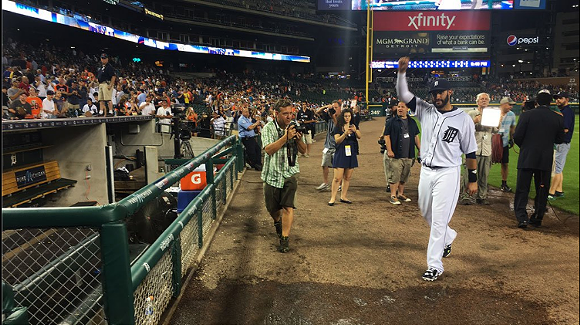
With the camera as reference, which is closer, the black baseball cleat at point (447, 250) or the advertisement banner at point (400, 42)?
the black baseball cleat at point (447, 250)

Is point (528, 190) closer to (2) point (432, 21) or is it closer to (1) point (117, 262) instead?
(1) point (117, 262)

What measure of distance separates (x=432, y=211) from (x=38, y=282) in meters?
3.36

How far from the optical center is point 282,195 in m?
4.67

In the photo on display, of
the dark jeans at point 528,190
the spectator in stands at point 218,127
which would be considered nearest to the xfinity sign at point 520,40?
the spectator in stands at point 218,127

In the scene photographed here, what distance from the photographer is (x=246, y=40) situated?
4397 centimetres

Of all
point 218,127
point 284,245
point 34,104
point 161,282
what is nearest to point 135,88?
point 218,127

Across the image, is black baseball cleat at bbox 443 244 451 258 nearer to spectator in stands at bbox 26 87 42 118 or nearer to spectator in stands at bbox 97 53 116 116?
spectator in stands at bbox 97 53 116 116

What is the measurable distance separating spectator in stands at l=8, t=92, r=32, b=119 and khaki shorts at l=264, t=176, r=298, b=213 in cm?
651

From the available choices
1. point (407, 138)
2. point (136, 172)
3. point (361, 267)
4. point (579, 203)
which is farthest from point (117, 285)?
point (136, 172)

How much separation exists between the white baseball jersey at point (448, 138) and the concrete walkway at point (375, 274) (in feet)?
3.73

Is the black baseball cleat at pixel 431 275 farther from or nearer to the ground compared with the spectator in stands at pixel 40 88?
nearer to the ground

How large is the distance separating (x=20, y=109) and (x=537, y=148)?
9358 millimetres

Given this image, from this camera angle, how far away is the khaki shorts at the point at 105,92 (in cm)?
1040

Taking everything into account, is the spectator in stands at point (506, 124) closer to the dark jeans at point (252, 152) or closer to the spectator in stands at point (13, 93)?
the dark jeans at point (252, 152)
